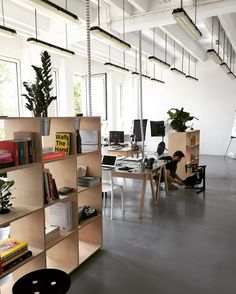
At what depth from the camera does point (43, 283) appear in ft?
7.00

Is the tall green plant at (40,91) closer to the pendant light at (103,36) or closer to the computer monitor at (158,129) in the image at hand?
the pendant light at (103,36)

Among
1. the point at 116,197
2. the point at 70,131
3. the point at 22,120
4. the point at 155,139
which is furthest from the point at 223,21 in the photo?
the point at 155,139

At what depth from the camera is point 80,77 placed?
10.4 meters

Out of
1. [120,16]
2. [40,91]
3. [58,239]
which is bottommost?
[58,239]

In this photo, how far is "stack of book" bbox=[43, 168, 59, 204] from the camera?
2504mm

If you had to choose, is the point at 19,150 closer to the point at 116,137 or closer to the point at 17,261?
the point at 17,261

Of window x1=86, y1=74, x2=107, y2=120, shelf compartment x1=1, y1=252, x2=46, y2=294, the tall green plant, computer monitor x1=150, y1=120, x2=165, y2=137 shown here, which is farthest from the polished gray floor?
window x1=86, y1=74, x2=107, y2=120

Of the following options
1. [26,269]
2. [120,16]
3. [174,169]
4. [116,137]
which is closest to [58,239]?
A: [26,269]

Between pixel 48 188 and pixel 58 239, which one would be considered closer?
pixel 48 188

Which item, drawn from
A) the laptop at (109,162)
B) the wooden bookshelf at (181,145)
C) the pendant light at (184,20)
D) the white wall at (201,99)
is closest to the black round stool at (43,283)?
the laptop at (109,162)

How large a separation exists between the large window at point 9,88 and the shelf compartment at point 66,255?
4946mm

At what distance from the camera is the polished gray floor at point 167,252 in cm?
266

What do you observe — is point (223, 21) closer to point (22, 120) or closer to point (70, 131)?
point (70, 131)

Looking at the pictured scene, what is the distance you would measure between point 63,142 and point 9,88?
506 centimetres
